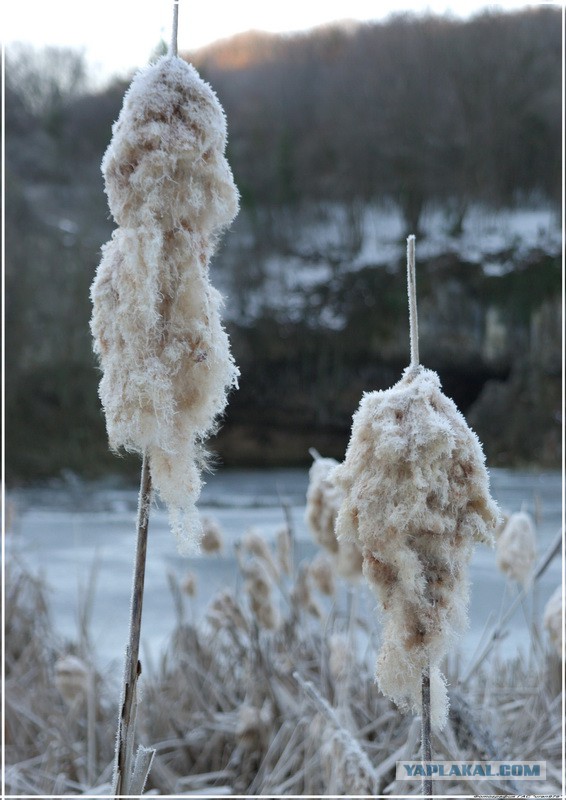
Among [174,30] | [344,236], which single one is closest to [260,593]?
[174,30]

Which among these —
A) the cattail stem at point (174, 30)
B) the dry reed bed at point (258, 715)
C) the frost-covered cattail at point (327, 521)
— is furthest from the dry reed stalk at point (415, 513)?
the frost-covered cattail at point (327, 521)

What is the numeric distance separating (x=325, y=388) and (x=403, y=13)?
1.50m

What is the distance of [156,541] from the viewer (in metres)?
2.39

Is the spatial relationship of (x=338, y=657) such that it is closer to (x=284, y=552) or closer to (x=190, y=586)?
(x=284, y=552)

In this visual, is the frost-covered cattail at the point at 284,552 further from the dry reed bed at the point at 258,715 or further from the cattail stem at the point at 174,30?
the cattail stem at the point at 174,30

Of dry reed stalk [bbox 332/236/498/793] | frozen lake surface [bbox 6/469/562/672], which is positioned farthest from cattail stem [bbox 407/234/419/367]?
frozen lake surface [bbox 6/469/562/672]

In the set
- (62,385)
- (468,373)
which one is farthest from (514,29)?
(62,385)

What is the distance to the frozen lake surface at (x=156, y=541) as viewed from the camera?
6.18 ft

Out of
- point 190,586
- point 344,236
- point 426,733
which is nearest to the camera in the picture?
point 426,733

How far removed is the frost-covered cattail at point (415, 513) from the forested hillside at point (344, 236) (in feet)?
6.10

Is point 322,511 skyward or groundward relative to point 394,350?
groundward

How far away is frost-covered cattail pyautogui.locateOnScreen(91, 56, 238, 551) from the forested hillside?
1.89 meters

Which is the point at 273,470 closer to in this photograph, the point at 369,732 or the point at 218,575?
the point at 218,575

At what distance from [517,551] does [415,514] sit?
0.77 metres
